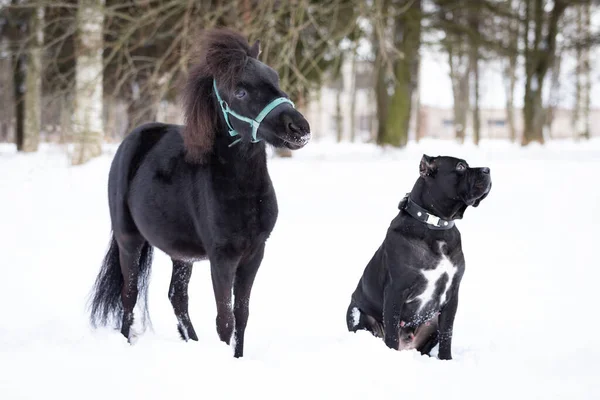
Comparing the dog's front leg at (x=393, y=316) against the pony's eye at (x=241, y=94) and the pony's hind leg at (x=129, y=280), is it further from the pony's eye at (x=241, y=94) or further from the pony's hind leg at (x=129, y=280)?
the pony's hind leg at (x=129, y=280)

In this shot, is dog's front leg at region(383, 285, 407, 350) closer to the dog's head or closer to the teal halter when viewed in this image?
the dog's head

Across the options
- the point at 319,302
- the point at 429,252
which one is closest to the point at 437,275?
the point at 429,252

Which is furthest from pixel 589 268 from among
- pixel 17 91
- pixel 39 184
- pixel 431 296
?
pixel 17 91

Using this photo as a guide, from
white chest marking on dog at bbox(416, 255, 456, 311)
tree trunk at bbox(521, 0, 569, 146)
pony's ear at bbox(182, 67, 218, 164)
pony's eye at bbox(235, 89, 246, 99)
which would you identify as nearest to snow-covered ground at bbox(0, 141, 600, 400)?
white chest marking on dog at bbox(416, 255, 456, 311)

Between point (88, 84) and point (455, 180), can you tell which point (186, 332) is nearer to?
point (455, 180)

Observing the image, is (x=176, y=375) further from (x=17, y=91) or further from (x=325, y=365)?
(x=17, y=91)

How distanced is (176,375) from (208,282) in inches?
120

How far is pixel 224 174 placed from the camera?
3.49 metres

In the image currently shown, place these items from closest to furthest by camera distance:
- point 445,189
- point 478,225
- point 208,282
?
1. point 445,189
2. point 208,282
3. point 478,225

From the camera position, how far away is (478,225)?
8.20m

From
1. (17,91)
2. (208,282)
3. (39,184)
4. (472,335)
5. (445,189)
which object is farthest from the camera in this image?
(17,91)

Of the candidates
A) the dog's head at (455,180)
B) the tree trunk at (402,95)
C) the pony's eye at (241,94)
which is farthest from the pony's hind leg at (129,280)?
the tree trunk at (402,95)

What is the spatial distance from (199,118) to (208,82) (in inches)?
9.5

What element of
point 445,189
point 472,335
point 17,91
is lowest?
point 472,335
